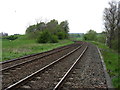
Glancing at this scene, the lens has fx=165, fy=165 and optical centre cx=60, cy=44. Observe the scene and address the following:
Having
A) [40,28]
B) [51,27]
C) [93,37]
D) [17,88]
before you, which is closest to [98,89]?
[17,88]

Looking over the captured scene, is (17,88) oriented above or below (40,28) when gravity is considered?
below

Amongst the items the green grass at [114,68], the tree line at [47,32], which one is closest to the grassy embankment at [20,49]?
the green grass at [114,68]

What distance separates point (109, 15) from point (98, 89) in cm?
3645

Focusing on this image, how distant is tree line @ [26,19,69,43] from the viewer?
4719 cm

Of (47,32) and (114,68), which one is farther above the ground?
(47,32)

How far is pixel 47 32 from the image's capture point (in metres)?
46.4

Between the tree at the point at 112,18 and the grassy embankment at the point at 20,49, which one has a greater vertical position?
the tree at the point at 112,18

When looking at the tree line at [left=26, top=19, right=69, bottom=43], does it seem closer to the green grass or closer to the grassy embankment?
the grassy embankment

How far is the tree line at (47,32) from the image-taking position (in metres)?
47.2

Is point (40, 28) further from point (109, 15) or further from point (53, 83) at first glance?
point (53, 83)

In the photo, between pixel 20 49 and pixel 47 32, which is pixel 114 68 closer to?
pixel 20 49

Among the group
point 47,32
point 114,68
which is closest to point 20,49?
point 114,68

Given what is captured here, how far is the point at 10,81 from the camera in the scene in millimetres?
7031

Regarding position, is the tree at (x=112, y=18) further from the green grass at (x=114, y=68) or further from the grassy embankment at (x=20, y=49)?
the green grass at (x=114, y=68)
